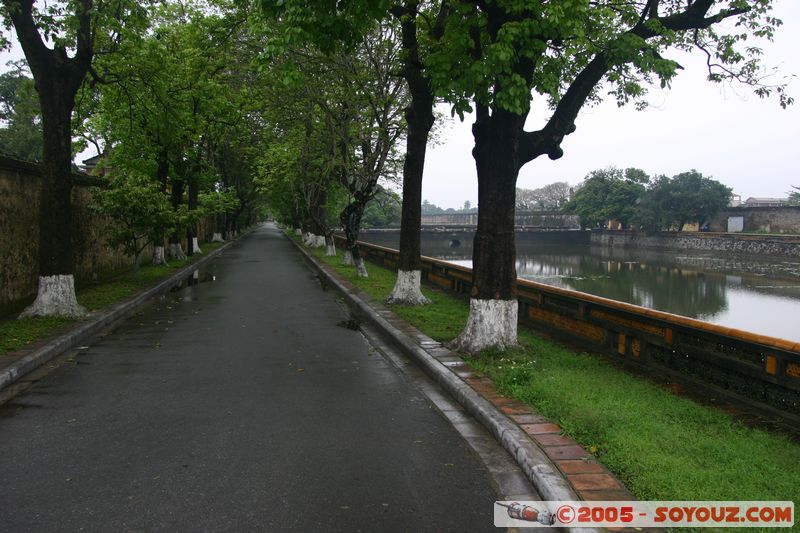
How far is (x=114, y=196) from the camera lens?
14.1 m

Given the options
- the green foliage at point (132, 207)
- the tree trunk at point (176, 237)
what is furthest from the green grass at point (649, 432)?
the tree trunk at point (176, 237)

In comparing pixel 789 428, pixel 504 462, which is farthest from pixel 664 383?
pixel 504 462

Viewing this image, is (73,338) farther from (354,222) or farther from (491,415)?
(354,222)

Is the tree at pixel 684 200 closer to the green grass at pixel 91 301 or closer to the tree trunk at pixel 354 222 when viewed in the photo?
the tree trunk at pixel 354 222

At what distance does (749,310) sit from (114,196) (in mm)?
19842

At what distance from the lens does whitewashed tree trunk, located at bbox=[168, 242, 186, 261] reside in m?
23.4

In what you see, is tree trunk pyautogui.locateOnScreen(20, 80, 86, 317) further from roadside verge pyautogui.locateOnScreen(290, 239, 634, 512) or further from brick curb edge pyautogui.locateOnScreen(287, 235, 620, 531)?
roadside verge pyautogui.locateOnScreen(290, 239, 634, 512)

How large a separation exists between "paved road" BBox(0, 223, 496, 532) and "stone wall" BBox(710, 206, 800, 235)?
54921mm

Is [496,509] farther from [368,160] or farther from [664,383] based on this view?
[368,160]

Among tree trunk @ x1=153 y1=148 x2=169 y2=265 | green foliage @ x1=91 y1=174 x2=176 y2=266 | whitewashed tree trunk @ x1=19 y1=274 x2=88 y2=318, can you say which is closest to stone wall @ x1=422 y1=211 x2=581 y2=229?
tree trunk @ x1=153 y1=148 x2=169 y2=265

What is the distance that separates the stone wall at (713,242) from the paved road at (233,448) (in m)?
43.8

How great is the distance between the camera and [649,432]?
14.1 feet

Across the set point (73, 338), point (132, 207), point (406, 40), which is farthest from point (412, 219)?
point (132, 207)

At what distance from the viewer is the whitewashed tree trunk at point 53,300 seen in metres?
9.37
